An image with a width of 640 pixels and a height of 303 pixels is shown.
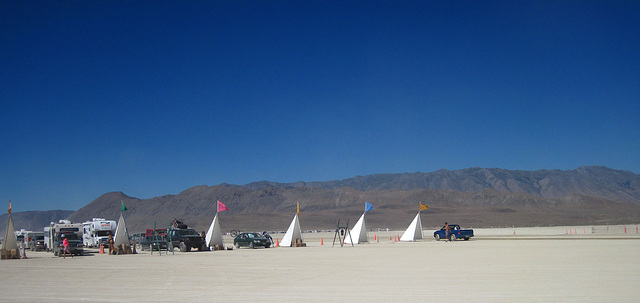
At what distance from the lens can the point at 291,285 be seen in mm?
14219

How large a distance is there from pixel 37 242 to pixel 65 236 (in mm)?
13826

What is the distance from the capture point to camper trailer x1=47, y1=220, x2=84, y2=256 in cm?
3203

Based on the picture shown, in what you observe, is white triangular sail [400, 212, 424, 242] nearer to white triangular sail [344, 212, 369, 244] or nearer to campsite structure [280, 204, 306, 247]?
white triangular sail [344, 212, 369, 244]

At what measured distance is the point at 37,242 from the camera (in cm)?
4628

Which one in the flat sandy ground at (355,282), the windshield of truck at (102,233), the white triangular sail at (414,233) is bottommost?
the white triangular sail at (414,233)

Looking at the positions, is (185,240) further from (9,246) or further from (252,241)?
(9,246)

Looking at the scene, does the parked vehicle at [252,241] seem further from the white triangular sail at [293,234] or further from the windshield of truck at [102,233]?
the windshield of truck at [102,233]

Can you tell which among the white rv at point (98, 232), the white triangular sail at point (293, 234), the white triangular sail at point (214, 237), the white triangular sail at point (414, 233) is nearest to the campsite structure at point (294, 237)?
the white triangular sail at point (293, 234)

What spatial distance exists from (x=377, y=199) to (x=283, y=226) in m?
65.6

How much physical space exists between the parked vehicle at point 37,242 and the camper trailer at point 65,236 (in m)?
2.90

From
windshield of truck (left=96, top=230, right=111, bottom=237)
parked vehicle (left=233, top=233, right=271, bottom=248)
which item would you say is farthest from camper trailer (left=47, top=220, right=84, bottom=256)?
parked vehicle (left=233, top=233, right=271, bottom=248)

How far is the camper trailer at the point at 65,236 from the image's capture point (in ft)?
105

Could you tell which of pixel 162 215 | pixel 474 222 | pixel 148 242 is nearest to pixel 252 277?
pixel 148 242

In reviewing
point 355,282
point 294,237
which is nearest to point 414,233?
point 294,237
